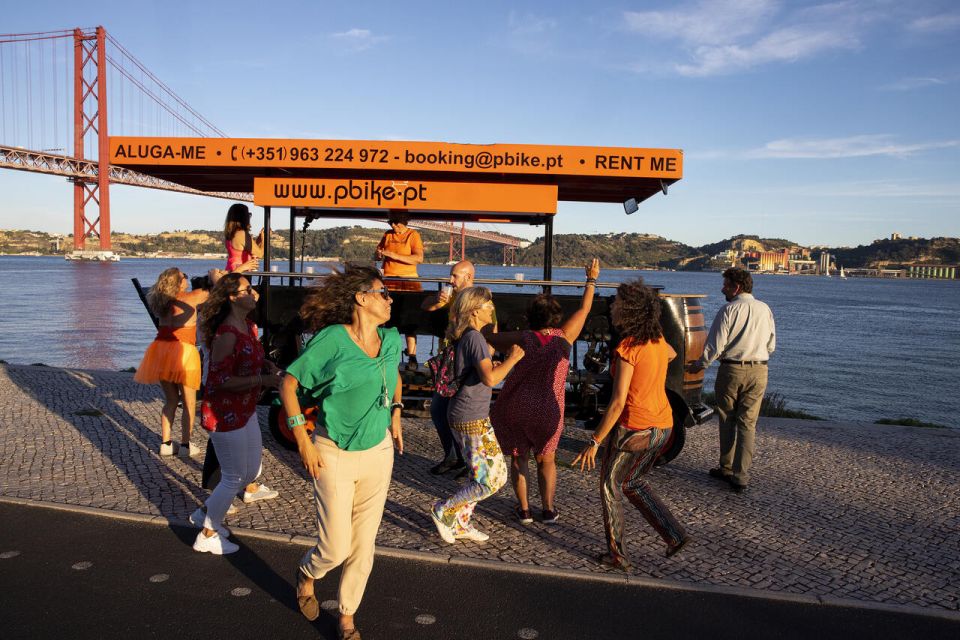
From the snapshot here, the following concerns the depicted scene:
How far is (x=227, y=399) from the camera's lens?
14.9 feet

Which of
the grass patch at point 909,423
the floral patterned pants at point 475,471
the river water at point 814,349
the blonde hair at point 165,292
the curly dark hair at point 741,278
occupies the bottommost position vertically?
the river water at point 814,349

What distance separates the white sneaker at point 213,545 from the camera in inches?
178

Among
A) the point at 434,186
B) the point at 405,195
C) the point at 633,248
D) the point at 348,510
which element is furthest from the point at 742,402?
the point at 633,248

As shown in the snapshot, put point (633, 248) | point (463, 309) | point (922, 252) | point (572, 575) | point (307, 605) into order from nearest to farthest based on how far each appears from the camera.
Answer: point (307, 605) → point (572, 575) → point (463, 309) → point (633, 248) → point (922, 252)

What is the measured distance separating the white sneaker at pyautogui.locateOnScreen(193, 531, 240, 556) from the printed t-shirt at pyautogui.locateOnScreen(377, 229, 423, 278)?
3714 millimetres

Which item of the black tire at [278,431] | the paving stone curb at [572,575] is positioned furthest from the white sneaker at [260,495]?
the black tire at [278,431]

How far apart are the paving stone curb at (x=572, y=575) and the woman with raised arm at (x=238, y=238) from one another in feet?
8.22

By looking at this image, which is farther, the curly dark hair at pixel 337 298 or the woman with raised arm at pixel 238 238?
the woman with raised arm at pixel 238 238

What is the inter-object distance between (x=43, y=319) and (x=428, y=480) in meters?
37.8

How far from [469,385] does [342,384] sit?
4.72 ft

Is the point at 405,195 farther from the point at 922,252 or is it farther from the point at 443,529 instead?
the point at 922,252

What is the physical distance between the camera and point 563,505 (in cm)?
575

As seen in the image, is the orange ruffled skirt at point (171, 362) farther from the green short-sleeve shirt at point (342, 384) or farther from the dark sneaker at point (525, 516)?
the green short-sleeve shirt at point (342, 384)

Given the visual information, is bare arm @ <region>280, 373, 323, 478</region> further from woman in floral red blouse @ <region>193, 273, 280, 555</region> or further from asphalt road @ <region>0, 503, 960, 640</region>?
woman in floral red blouse @ <region>193, 273, 280, 555</region>
